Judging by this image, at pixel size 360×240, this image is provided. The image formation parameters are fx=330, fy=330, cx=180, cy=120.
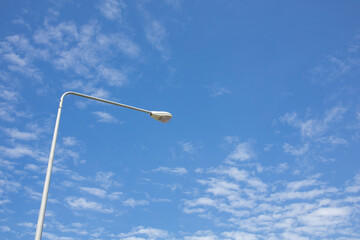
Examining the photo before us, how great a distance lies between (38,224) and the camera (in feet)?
32.6

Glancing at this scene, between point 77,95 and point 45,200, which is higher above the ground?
point 77,95

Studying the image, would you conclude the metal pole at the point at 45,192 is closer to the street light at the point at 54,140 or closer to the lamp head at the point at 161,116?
the street light at the point at 54,140

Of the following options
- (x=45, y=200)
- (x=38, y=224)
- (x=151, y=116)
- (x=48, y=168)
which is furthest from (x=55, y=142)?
(x=151, y=116)

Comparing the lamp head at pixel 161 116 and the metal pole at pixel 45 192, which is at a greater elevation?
the lamp head at pixel 161 116

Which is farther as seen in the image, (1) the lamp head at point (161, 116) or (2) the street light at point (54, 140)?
(1) the lamp head at point (161, 116)

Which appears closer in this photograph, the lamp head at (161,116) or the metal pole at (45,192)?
the metal pole at (45,192)

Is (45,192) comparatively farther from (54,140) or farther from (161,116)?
(161,116)

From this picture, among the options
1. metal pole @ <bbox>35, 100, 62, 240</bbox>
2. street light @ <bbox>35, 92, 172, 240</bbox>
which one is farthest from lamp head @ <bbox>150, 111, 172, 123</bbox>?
metal pole @ <bbox>35, 100, 62, 240</bbox>

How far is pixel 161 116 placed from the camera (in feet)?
50.8

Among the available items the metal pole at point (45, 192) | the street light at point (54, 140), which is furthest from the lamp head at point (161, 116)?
the metal pole at point (45, 192)

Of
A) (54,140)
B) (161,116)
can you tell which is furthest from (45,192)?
(161,116)

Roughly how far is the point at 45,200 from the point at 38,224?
0.78 metres

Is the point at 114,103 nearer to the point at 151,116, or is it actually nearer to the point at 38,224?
the point at 151,116

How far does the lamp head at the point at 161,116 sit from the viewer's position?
604 inches
